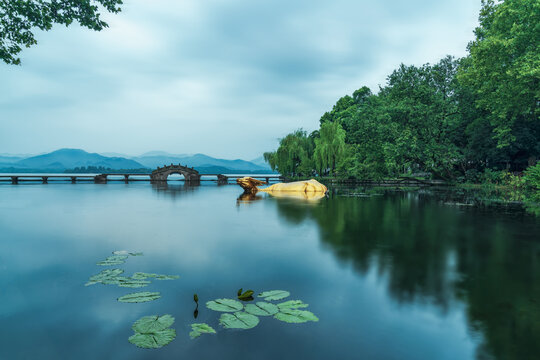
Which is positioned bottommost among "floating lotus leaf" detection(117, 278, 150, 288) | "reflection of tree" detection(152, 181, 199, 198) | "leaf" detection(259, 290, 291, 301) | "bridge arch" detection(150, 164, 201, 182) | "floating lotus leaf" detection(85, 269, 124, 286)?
"reflection of tree" detection(152, 181, 199, 198)

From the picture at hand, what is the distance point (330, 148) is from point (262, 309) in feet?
119

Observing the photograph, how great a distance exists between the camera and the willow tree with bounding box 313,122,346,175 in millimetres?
38562

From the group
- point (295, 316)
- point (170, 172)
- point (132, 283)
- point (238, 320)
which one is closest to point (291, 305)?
point (295, 316)

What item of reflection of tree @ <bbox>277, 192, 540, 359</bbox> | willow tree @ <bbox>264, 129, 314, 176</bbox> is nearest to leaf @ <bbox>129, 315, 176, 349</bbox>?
reflection of tree @ <bbox>277, 192, 540, 359</bbox>

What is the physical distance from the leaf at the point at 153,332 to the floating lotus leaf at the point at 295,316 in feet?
3.86

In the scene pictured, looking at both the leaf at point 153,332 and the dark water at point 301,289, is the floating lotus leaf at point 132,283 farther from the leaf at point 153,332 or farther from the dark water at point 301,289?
the leaf at point 153,332

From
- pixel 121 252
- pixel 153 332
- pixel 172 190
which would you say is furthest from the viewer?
pixel 172 190

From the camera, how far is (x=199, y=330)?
124 inches

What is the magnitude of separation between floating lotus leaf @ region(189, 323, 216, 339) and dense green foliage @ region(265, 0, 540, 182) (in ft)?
82.1

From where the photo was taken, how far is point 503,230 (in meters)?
8.97

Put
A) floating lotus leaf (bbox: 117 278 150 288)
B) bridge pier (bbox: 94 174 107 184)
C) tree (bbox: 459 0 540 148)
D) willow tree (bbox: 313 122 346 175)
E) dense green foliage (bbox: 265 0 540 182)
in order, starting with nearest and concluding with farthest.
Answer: floating lotus leaf (bbox: 117 278 150 288)
tree (bbox: 459 0 540 148)
dense green foliage (bbox: 265 0 540 182)
willow tree (bbox: 313 122 346 175)
bridge pier (bbox: 94 174 107 184)

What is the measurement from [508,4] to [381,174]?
1894cm

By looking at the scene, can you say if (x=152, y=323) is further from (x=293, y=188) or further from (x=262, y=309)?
(x=293, y=188)

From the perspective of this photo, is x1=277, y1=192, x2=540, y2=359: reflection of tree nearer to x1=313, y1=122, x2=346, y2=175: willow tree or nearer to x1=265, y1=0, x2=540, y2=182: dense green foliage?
x1=265, y1=0, x2=540, y2=182: dense green foliage
